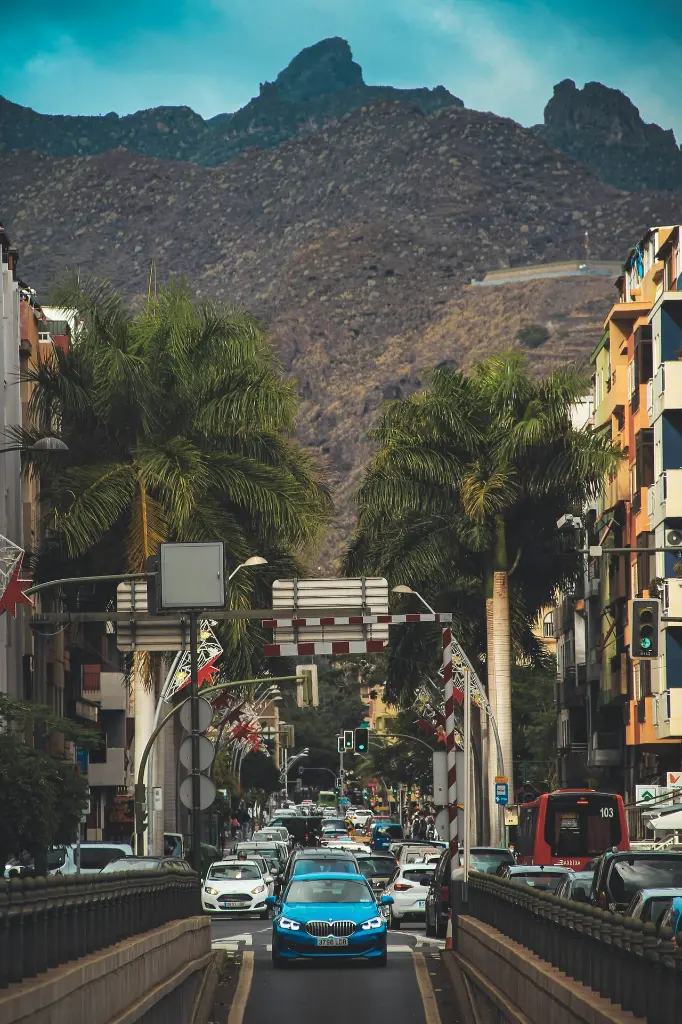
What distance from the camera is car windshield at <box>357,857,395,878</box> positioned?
2064 inches

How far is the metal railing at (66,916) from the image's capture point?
1093 centimetres

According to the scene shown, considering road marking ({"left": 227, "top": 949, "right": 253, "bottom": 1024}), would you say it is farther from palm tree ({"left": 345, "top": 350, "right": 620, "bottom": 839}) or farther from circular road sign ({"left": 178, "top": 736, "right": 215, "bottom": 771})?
palm tree ({"left": 345, "top": 350, "right": 620, "bottom": 839})

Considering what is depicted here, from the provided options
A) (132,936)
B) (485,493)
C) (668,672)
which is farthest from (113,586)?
(132,936)

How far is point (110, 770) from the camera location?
2977 inches

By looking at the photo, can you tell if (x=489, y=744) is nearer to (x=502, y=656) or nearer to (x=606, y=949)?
(x=502, y=656)

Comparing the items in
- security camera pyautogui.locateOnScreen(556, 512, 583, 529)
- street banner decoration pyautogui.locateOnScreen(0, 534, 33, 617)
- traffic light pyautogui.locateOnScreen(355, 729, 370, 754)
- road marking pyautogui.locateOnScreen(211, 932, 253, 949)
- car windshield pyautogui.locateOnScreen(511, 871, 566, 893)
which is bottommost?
road marking pyautogui.locateOnScreen(211, 932, 253, 949)

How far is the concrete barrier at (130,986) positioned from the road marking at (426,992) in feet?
8.23

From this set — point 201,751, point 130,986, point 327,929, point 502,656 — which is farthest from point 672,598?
point 130,986

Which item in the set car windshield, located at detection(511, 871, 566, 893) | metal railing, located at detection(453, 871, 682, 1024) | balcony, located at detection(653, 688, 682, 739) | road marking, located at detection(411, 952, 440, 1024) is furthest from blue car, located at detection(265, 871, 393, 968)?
balcony, located at detection(653, 688, 682, 739)

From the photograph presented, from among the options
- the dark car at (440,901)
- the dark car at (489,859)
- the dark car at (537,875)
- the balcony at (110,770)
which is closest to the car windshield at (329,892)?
the dark car at (537,875)

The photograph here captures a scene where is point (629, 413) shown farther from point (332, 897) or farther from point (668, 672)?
point (332, 897)

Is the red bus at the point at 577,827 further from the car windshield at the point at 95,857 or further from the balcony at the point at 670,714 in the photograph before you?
the car windshield at the point at 95,857

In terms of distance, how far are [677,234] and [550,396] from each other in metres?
9.04

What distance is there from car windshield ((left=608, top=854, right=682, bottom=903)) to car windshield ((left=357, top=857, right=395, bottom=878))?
1192 inches
